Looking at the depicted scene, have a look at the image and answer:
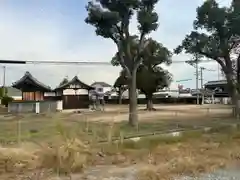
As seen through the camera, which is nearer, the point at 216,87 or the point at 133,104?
the point at 133,104

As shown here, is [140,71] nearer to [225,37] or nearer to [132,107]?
[225,37]

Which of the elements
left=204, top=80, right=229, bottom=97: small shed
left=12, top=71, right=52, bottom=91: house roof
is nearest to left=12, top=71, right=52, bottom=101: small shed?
left=12, top=71, right=52, bottom=91: house roof

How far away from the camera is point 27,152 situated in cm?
1200

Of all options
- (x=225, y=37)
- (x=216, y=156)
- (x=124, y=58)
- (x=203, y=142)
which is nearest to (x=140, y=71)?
(x=225, y=37)

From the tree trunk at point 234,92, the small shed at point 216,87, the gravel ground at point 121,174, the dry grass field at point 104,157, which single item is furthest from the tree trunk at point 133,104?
the small shed at point 216,87

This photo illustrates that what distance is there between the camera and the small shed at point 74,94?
164 feet

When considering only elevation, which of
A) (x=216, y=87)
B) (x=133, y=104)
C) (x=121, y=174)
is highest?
(x=216, y=87)

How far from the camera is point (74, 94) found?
50750mm

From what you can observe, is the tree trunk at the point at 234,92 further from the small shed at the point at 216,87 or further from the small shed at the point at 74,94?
the small shed at the point at 216,87

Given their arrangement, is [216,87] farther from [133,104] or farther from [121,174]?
[121,174]

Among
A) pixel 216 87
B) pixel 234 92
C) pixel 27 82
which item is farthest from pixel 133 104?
pixel 216 87

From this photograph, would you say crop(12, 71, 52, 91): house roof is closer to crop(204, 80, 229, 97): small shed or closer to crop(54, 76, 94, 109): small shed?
crop(54, 76, 94, 109): small shed

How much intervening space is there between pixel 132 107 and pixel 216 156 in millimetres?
11334

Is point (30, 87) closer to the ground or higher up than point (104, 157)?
higher up
